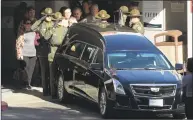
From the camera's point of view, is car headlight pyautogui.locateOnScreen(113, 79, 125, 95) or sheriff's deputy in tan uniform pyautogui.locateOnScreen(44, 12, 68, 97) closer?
car headlight pyautogui.locateOnScreen(113, 79, 125, 95)

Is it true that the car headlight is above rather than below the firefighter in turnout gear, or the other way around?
below

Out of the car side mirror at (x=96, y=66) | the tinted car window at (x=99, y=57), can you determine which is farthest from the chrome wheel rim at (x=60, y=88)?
the car side mirror at (x=96, y=66)

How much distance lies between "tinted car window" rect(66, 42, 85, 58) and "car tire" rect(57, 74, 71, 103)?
0.58 m

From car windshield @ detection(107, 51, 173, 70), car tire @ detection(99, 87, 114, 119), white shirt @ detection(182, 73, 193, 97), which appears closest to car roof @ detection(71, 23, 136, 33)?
car windshield @ detection(107, 51, 173, 70)

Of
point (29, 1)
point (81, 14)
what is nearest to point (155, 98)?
point (81, 14)

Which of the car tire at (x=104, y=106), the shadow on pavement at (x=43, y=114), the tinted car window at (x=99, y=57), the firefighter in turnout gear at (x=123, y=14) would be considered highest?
the firefighter in turnout gear at (x=123, y=14)

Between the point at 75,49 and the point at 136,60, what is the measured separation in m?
1.65

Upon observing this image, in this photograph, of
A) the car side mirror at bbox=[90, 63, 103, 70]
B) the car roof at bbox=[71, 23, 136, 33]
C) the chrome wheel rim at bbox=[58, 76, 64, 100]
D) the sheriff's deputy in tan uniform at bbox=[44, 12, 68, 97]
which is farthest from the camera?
the sheriff's deputy in tan uniform at bbox=[44, 12, 68, 97]

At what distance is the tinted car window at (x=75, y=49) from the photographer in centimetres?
1191

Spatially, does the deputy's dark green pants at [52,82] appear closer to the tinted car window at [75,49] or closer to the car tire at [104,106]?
the tinted car window at [75,49]

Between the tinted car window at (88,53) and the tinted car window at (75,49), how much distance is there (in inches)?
9.1

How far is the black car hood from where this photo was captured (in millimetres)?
10297

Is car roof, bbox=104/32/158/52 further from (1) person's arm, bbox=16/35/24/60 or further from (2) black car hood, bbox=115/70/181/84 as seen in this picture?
(1) person's arm, bbox=16/35/24/60

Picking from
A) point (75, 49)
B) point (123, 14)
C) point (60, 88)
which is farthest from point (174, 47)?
point (60, 88)
